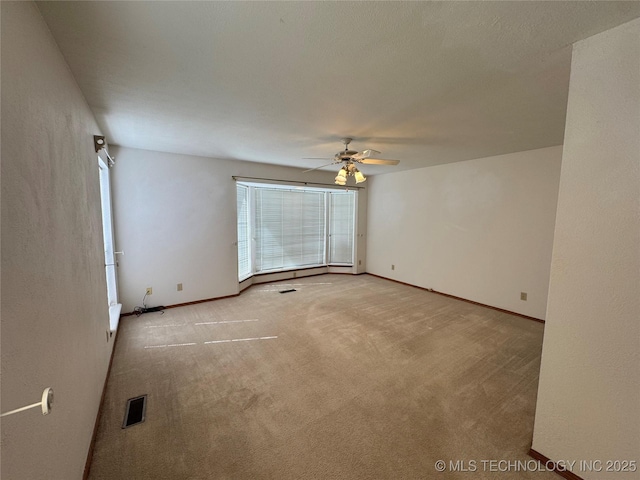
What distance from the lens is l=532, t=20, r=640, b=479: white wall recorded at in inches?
46.9

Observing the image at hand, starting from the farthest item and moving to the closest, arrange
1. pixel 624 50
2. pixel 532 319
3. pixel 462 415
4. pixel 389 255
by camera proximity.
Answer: pixel 389 255 < pixel 532 319 < pixel 462 415 < pixel 624 50

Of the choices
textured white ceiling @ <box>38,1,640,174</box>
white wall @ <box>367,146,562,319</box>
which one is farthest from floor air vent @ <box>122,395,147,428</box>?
white wall @ <box>367,146,562,319</box>

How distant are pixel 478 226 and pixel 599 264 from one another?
2946 mm

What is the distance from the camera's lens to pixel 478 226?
4016 millimetres

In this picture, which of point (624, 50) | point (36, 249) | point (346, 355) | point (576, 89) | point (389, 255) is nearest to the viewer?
Answer: point (36, 249)

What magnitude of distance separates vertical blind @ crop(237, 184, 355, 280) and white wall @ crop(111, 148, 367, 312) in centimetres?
47

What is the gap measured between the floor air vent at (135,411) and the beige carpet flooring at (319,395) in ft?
0.14

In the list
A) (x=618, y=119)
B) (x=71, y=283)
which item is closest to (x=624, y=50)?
(x=618, y=119)

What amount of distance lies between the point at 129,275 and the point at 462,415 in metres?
4.02

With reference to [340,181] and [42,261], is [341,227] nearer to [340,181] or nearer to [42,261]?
[340,181]

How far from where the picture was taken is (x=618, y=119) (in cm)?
121

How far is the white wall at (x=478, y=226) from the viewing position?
11.2 feet

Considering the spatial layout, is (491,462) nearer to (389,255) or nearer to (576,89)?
(576,89)

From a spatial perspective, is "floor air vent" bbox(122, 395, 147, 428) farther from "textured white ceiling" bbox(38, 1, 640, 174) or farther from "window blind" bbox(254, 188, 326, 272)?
"window blind" bbox(254, 188, 326, 272)
